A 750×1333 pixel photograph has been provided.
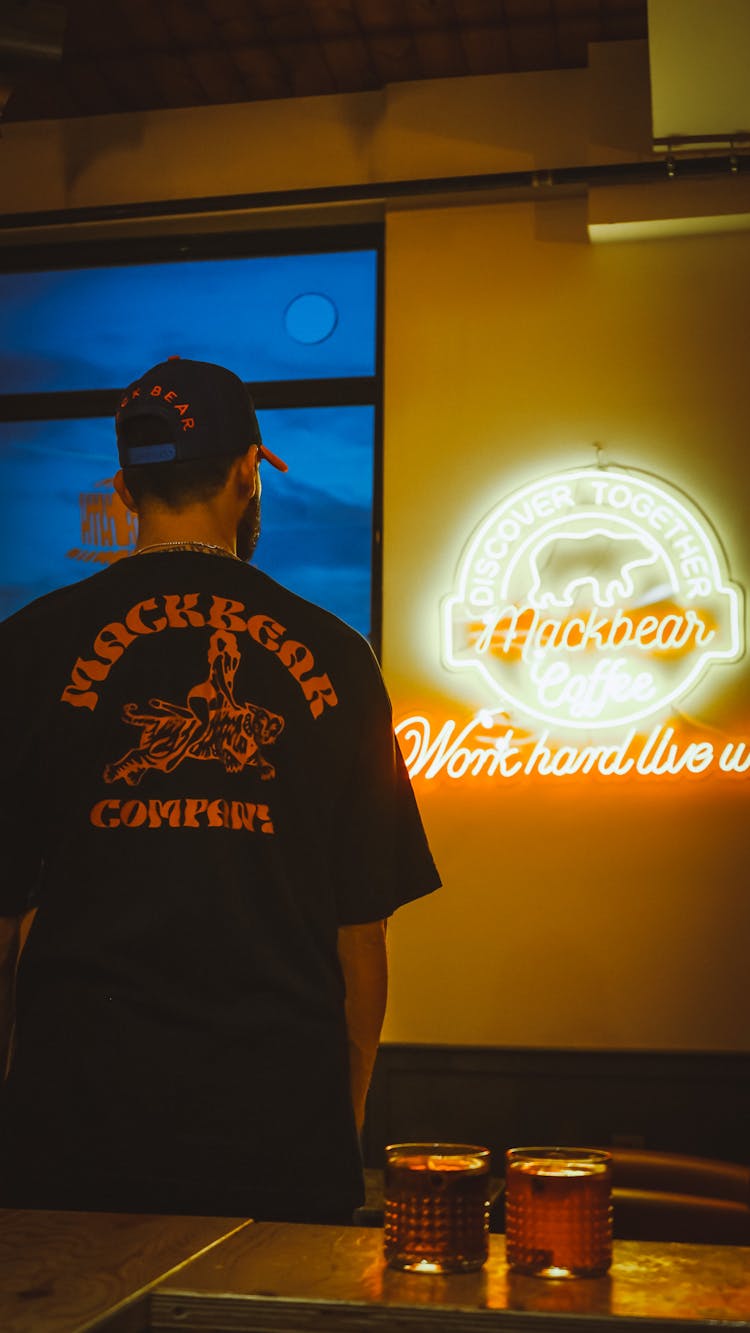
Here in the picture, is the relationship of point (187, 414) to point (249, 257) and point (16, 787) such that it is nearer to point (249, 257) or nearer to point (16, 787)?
point (16, 787)

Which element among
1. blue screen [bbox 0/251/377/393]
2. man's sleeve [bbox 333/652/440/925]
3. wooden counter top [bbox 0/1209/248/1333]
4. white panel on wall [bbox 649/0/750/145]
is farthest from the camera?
blue screen [bbox 0/251/377/393]

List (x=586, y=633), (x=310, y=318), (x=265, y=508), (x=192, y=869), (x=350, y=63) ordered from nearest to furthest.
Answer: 1. (x=192, y=869)
2. (x=586, y=633)
3. (x=350, y=63)
4. (x=265, y=508)
5. (x=310, y=318)

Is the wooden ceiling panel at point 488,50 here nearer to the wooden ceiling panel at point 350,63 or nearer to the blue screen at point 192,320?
the wooden ceiling panel at point 350,63

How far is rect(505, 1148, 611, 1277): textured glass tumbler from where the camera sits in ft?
3.84

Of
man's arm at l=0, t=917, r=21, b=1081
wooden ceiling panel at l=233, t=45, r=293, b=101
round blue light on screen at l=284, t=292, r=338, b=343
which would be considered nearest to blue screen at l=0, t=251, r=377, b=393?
round blue light on screen at l=284, t=292, r=338, b=343

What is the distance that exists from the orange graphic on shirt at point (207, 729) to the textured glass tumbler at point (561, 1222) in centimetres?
66

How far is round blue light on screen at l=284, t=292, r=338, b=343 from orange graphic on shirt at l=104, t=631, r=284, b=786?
407cm

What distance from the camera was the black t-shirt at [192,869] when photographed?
5.02 feet

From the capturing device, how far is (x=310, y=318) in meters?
5.62

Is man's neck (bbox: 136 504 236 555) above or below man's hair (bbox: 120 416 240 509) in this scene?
below

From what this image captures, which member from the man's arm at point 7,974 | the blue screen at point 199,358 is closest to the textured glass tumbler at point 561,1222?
the man's arm at point 7,974

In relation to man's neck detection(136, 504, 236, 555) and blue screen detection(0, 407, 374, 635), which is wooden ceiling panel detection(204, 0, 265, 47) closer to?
blue screen detection(0, 407, 374, 635)

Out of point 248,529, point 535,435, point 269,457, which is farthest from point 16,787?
point 535,435

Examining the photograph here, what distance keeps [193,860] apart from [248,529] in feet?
1.81
